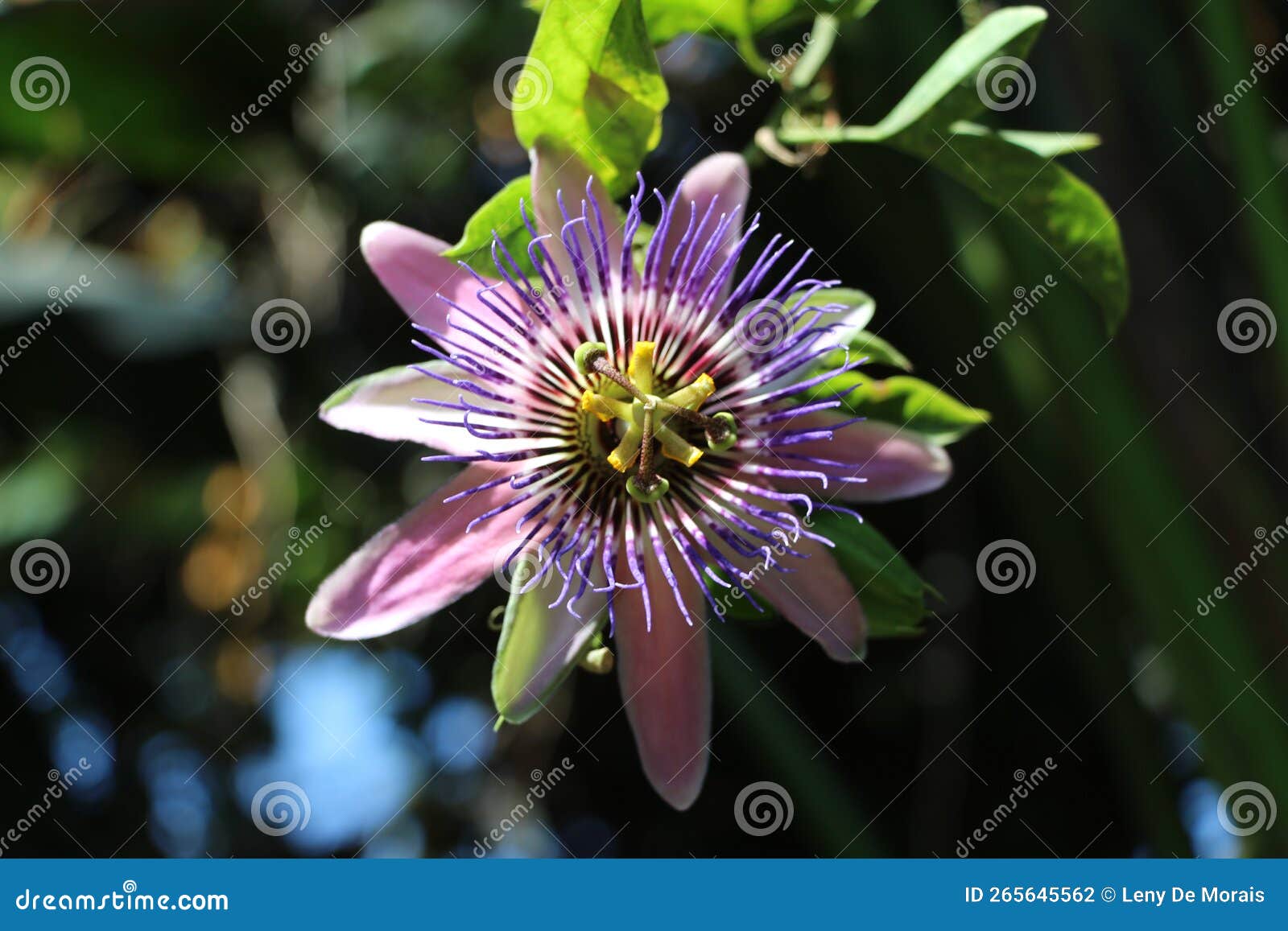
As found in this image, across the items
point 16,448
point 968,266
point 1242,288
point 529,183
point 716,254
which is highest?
point 1242,288

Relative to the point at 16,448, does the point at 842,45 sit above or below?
above

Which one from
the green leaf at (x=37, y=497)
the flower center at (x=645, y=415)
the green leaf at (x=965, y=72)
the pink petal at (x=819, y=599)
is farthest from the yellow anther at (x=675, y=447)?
the green leaf at (x=37, y=497)

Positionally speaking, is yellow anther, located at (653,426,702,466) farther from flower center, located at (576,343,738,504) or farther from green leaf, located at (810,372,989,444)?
green leaf, located at (810,372,989,444)

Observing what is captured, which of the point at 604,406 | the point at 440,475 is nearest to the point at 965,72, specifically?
the point at 604,406

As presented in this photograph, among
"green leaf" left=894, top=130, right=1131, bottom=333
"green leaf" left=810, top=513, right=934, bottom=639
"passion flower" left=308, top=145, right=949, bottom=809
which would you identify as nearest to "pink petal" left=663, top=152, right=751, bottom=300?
"passion flower" left=308, top=145, right=949, bottom=809

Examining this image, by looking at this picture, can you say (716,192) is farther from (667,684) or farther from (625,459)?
(667,684)

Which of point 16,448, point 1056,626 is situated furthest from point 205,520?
point 1056,626

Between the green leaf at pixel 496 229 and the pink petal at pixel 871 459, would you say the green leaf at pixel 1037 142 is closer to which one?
the pink petal at pixel 871 459

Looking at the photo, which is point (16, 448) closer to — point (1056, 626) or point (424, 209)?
point (424, 209)
